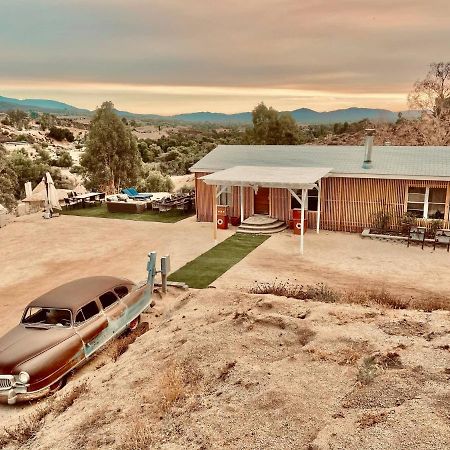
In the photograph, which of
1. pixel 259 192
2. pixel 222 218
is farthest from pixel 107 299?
pixel 259 192

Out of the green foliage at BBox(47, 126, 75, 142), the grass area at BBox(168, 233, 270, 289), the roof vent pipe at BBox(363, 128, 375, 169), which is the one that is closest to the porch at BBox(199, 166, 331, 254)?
the grass area at BBox(168, 233, 270, 289)

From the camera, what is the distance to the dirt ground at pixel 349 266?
14.2 metres

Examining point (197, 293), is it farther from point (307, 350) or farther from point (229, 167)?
point (229, 167)

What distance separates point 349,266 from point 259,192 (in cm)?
809

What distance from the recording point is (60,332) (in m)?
9.03

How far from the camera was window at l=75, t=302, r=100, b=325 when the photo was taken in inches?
369

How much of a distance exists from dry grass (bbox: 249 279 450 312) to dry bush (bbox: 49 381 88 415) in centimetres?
609

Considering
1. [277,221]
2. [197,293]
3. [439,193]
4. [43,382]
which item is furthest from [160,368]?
[439,193]

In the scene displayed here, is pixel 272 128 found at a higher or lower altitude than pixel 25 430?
higher

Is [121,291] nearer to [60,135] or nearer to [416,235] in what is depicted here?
[416,235]

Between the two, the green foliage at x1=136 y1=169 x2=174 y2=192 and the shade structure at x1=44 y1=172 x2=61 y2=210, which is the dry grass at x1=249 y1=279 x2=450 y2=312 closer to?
the shade structure at x1=44 y1=172 x2=61 y2=210

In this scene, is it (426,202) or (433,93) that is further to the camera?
(433,93)

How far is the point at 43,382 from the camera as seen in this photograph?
8.27 meters

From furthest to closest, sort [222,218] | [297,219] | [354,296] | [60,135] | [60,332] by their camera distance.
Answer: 1. [60,135]
2. [222,218]
3. [297,219]
4. [354,296]
5. [60,332]
